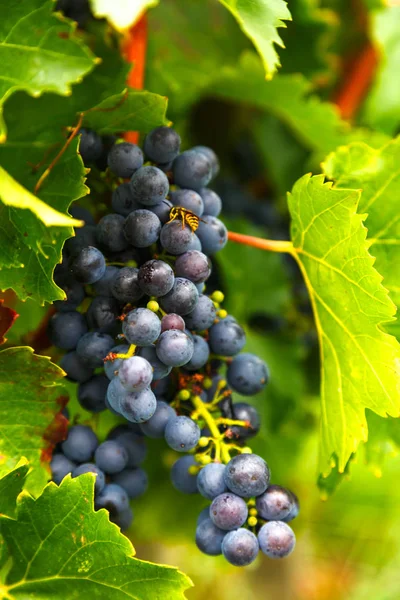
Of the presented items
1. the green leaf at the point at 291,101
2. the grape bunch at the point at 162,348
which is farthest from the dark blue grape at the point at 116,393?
the green leaf at the point at 291,101

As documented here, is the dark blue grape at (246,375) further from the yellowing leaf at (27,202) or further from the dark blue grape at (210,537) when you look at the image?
the yellowing leaf at (27,202)

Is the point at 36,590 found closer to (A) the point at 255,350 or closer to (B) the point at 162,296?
(B) the point at 162,296

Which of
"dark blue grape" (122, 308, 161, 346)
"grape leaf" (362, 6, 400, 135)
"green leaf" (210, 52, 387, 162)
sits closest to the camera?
"dark blue grape" (122, 308, 161, 346)

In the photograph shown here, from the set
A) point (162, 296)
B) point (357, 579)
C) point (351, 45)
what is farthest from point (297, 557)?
point (162, 296)

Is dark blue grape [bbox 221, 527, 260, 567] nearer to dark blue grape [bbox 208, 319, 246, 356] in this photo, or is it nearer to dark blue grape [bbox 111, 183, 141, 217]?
dark blue grape [bbox 208, 319, 246, 356]

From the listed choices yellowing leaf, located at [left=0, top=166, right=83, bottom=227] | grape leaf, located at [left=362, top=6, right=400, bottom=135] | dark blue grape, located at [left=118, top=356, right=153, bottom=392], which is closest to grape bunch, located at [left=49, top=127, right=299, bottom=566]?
dark blue grape, located at [left=118, top=356, right=153, bottom=392]

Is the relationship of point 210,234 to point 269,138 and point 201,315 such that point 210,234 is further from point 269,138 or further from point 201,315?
point 269,138
